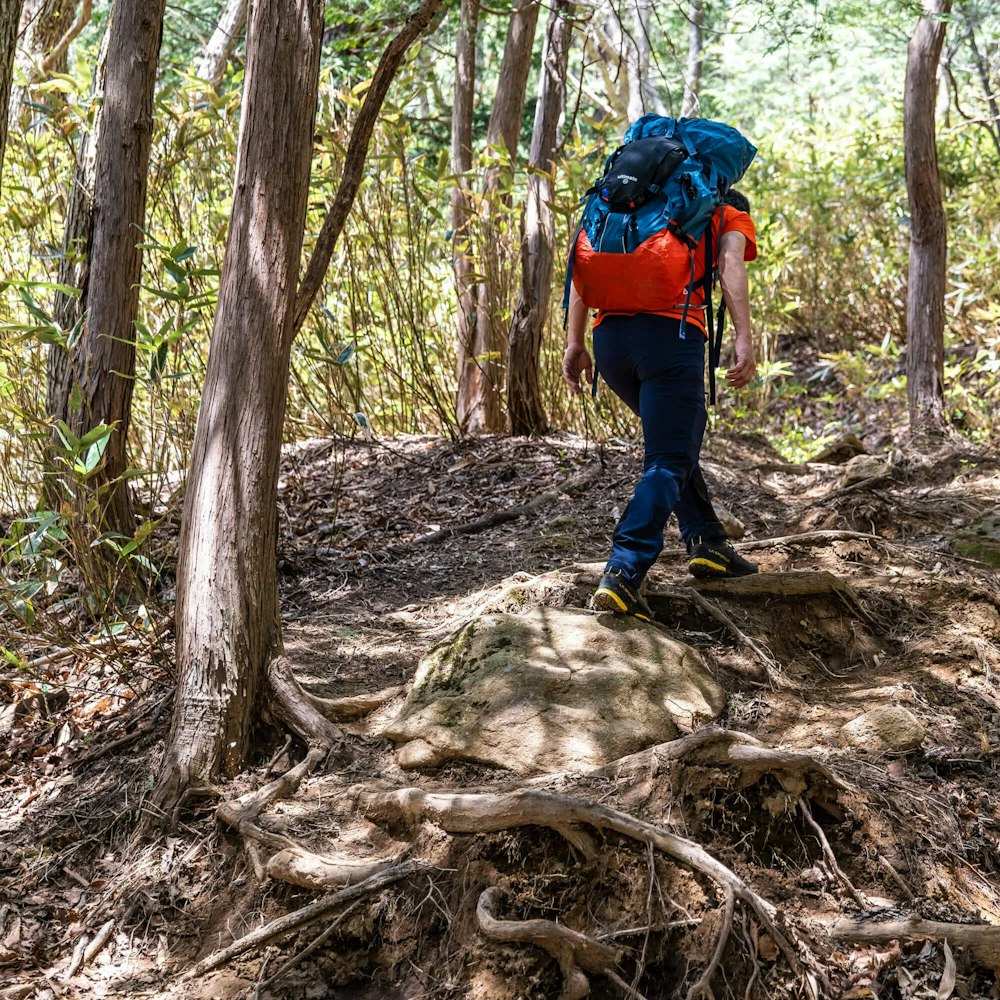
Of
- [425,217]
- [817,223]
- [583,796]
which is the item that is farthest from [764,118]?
[583,796]

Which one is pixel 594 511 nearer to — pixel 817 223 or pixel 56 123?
pixel 56 123

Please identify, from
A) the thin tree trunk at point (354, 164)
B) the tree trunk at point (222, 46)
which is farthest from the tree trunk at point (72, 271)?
the tree trunk at point (222, 46)

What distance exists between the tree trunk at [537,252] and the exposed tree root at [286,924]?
4.74 metres

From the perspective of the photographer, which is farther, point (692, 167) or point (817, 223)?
point (817, 223)

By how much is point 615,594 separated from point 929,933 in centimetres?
143

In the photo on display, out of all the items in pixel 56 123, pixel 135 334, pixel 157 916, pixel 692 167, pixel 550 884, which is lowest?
pixel 157 916

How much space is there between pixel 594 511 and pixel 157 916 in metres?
3.38

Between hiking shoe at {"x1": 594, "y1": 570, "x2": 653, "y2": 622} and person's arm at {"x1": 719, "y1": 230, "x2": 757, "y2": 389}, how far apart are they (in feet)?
2.55

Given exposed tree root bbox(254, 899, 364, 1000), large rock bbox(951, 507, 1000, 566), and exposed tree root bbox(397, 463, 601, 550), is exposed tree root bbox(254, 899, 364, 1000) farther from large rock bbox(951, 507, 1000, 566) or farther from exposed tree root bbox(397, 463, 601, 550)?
large rock bbox(951, 507, 1000, 566)

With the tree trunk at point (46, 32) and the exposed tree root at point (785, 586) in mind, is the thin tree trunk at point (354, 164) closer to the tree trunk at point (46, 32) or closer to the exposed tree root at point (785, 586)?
the exposed tree root at point (785, 586)

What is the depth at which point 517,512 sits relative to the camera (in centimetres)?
574

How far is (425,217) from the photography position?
682 centimetres

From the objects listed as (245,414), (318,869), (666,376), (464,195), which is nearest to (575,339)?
(666,376)

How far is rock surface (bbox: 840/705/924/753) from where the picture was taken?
304 cm
